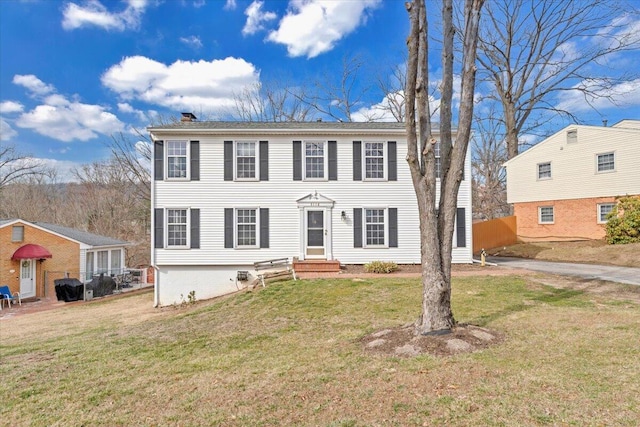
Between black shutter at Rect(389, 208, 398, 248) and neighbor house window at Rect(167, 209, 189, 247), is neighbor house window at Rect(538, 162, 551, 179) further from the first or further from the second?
neighbor house window at Rect(167, 209, 189, 247)

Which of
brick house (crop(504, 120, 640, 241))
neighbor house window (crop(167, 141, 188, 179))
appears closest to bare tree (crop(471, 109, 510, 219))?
brick house (crop(504, 120, 640, 241))

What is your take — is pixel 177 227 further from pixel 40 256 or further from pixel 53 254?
pixel 53 254

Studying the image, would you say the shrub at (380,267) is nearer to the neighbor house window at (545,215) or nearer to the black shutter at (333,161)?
the black shutter at (333,161)

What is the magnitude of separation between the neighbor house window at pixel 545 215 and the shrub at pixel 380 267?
12.5 metres

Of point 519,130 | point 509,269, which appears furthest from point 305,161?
point 519,130

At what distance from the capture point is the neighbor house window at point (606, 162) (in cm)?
1793

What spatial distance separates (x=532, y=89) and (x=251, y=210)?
23.4 m

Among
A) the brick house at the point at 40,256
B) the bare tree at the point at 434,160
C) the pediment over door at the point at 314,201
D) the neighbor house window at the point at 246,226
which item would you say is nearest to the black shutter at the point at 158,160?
the neighbor house window at the point at 246,226

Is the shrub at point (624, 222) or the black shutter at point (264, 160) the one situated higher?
the black shutter at point (264, 160)

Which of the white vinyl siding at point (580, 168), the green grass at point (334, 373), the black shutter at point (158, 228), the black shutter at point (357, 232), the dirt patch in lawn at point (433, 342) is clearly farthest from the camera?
the white vinyl siding at point (580, 168)

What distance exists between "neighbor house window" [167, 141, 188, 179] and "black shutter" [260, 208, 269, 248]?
3.27 m

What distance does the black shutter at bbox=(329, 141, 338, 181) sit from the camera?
46.6 feet

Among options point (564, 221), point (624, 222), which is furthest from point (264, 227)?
point (564, 221)

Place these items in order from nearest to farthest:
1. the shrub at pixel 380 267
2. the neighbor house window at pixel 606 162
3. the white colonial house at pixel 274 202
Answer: the shrub at pixel 380 267, the white colonial house at pixel 274 202, the neighbor house window at pixel 606 162
